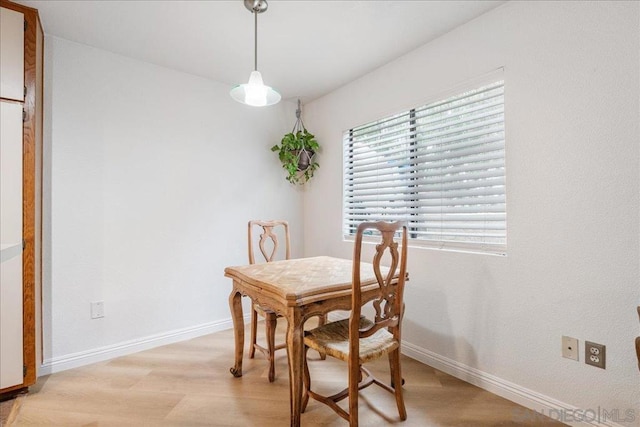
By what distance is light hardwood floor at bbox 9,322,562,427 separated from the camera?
1651 mm

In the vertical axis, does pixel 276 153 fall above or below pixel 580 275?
above

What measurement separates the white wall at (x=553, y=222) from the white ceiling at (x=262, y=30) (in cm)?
29

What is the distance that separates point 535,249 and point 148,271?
2815 millimetres

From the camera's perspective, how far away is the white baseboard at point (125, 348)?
2.18 m

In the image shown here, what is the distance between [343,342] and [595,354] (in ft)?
4.05

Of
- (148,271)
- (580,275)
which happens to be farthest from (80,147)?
(580,275)

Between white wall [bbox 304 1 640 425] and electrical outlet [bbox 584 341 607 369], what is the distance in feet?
0.08

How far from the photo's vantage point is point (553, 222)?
5.46 feet

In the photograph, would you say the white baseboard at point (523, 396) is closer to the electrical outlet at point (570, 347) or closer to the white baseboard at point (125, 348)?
the electrical outlet at point (570, 347)

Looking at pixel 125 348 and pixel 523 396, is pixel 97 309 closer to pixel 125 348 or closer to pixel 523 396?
pixel 125 348

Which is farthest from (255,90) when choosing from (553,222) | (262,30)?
(553,222)

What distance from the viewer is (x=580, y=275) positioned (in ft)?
5.14

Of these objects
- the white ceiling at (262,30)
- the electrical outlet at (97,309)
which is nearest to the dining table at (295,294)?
the electrical outlet at (97,309)

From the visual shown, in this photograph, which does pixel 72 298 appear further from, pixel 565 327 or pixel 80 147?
pixel 565 327
